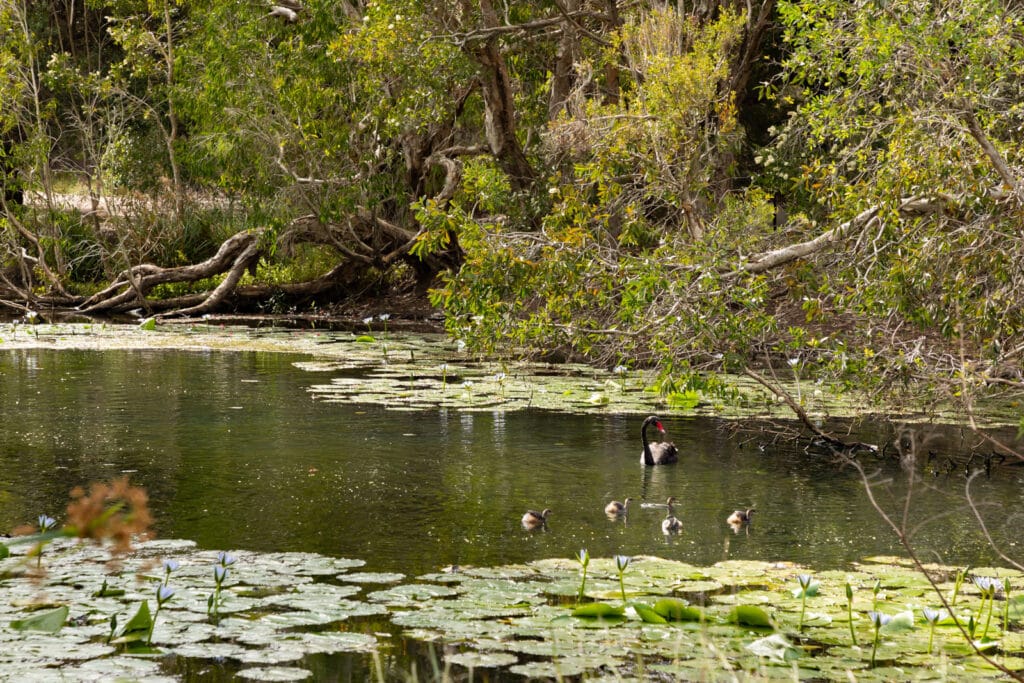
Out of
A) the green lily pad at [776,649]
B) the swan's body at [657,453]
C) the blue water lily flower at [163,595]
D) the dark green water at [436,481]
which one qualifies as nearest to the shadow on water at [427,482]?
the dark green water at [436,481]

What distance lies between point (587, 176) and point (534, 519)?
23.2 ft

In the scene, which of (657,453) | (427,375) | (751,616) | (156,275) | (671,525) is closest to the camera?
(751,616)

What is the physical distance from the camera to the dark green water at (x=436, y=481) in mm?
7234

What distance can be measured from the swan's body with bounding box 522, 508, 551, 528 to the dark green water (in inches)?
3.2

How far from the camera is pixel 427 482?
8930mm

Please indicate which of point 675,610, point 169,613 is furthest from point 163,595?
point 675,610

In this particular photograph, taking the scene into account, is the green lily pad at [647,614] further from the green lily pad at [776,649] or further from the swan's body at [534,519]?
the swan's body at [534,519]

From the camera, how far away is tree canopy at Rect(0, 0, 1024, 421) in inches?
372

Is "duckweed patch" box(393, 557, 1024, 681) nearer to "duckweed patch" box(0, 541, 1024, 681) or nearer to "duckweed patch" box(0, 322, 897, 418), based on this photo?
"duckweed patch" box(0, 541, 1024, 681)

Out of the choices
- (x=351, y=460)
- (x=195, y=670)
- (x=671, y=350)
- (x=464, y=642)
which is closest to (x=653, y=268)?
(x=671, y=350)

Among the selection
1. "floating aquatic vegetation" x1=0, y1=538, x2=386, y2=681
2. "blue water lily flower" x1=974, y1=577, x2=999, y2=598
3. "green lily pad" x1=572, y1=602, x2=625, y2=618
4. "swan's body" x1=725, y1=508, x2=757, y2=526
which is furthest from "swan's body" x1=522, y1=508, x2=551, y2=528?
"blue water lily flower" x1=974, y1=577, x2=999, y2=598

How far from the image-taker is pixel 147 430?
10.9m

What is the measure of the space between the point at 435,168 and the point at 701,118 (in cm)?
757

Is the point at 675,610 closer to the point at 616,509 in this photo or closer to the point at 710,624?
the point at 710,624
